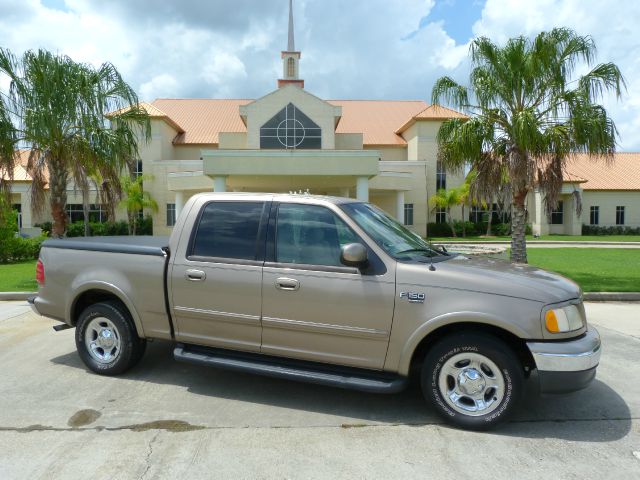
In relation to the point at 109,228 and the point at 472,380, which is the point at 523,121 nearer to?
the point at 472,380

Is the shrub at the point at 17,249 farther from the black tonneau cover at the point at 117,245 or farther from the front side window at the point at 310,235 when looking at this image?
the front side window at the point at 310,235

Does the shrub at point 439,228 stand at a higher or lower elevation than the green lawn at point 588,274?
higher

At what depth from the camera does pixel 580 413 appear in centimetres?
440

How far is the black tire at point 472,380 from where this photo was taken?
392cm

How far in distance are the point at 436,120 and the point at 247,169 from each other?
19562mm

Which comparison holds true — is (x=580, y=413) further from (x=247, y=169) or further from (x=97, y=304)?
(x=247, y=169)

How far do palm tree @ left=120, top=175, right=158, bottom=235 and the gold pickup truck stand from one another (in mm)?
31908

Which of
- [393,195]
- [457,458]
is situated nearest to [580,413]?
[457,458]

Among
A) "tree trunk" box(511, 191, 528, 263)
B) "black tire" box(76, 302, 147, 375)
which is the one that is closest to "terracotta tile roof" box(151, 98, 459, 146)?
"tree trunk" box(511, 191, 528, 263)

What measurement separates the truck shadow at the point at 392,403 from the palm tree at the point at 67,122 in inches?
364

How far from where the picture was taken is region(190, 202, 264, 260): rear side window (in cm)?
477

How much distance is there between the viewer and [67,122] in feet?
42.7

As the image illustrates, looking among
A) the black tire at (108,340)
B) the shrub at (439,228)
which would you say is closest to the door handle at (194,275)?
the black tire at (108,340)

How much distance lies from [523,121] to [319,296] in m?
9.75
